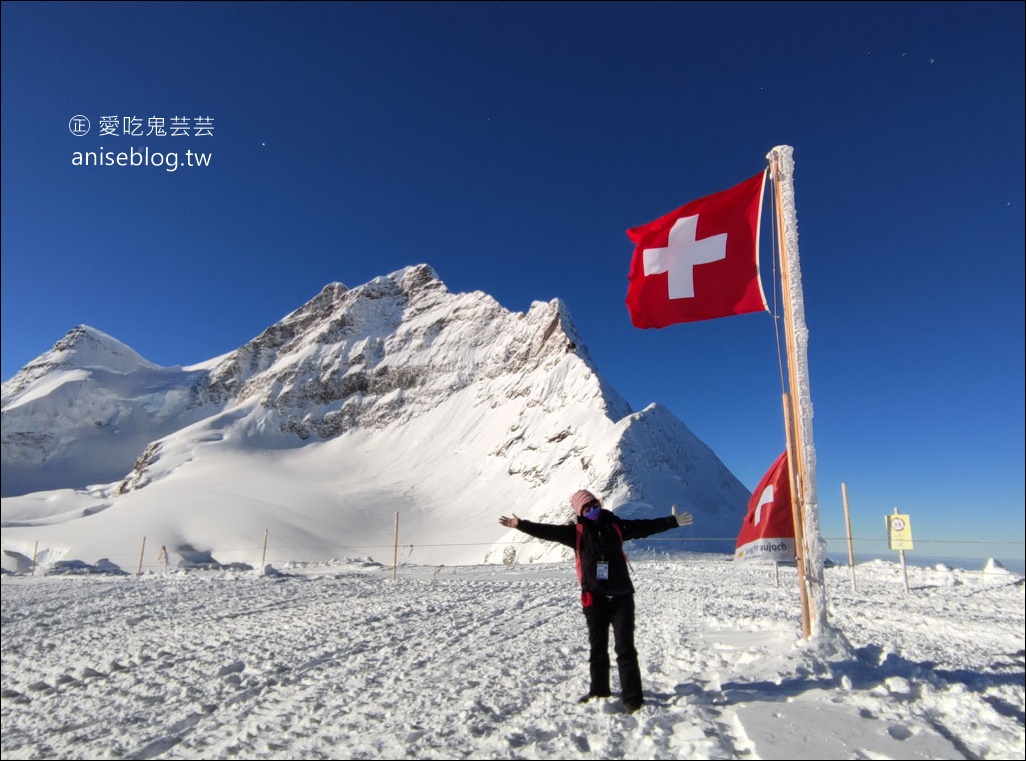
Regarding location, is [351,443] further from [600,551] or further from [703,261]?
[600,551]

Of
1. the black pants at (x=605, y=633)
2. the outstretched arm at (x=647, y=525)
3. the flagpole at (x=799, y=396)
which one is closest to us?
the black pants at (x=605, y=633)

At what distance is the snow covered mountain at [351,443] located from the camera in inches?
1929

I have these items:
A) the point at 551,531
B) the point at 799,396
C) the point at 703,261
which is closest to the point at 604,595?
the point at 551,531

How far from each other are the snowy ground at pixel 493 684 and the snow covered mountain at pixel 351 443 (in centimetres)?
1771

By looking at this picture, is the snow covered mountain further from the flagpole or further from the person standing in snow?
the flagpole

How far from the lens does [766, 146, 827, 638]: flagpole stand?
5973 millimetres

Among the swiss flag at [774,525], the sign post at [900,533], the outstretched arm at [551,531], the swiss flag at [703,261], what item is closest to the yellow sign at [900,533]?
the sign post at [900,533]

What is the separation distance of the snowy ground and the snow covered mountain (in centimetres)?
1771

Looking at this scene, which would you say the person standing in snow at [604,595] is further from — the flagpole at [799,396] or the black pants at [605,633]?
the flagpole at [799,396]

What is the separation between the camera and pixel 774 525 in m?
6.75

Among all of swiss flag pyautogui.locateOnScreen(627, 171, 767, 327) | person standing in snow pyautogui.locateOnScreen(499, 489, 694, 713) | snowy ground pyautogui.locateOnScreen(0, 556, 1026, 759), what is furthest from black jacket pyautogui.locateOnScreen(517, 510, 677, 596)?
swiss flag pyautogui.locateOnScreen(627, 171, 767, 327)

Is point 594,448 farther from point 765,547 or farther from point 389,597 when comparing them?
point 765,547

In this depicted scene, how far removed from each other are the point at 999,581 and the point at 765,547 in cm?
1561

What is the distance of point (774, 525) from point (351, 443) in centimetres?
9760
